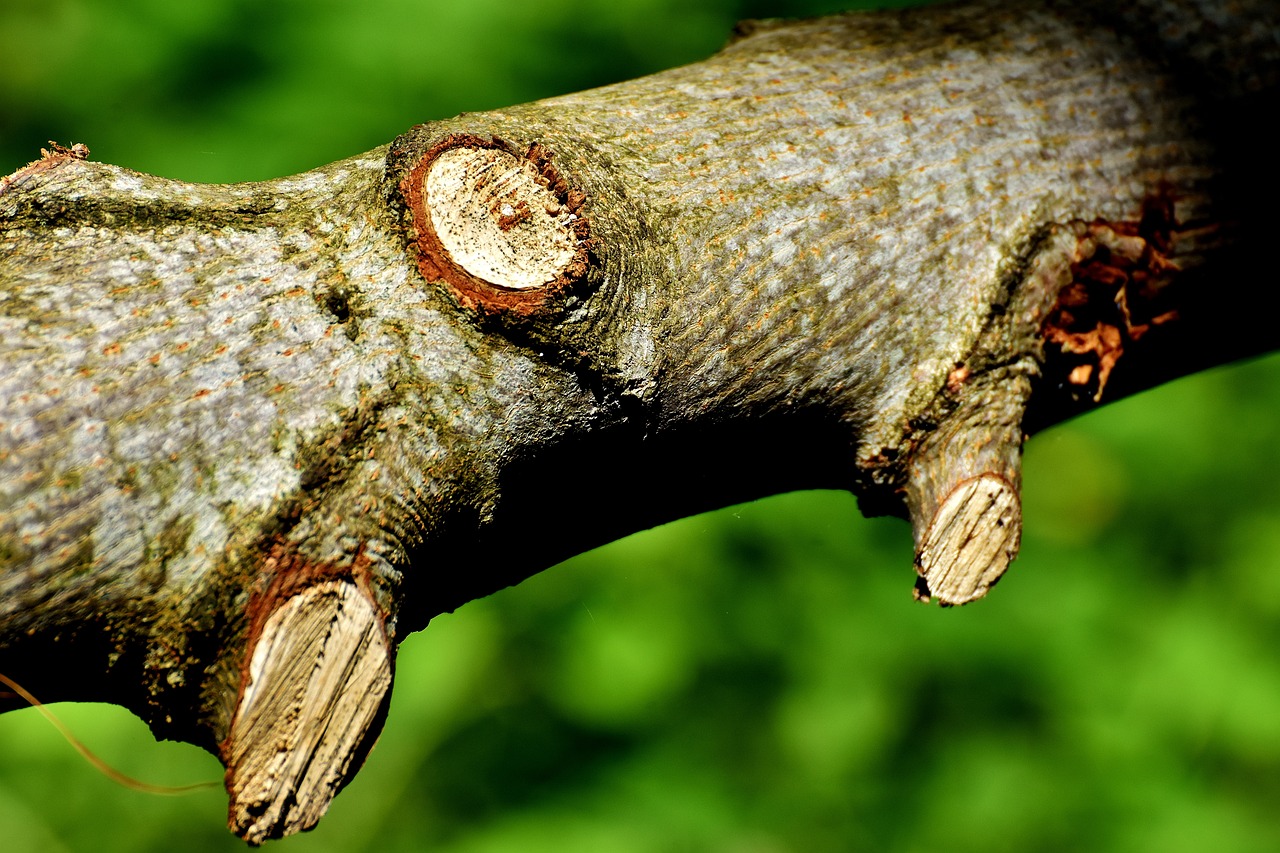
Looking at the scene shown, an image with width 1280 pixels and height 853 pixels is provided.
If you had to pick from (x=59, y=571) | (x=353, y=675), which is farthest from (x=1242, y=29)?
(x=59, y=571)

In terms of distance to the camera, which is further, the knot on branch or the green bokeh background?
the green bokeh background

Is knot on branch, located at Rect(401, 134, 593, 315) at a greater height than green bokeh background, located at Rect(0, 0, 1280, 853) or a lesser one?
greater

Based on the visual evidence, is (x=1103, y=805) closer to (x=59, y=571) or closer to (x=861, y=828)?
(x=861, y=828)

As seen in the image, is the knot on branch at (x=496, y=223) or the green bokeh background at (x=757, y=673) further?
the green bokeh background at (x=757, y=673)

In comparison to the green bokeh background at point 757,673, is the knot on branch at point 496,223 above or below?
above

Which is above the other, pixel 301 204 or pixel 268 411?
pixel 301 204

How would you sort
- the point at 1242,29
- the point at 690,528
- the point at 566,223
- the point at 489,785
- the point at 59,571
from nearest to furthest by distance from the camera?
the point at 59,571 < the point at 566,223 < the point at 1242,29 < the point at 489,785 < the point at 690,528
